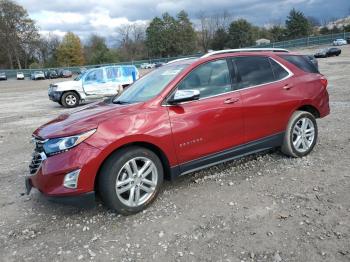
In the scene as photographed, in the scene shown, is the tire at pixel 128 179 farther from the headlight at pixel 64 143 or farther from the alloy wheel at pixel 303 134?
the alloy wheel at pixel 303 134

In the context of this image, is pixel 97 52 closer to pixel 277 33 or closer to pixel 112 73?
pixel 277 33

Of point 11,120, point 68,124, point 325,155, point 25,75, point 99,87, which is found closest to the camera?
point 68,124

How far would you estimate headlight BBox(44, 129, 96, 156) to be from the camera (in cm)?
402

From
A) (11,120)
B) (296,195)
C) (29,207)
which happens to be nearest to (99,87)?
(11,120)

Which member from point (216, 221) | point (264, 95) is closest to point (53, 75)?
point (264, 95)

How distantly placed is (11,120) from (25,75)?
A: 56.8m

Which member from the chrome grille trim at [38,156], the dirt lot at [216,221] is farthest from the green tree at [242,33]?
the chrome grille trim at [38,156]

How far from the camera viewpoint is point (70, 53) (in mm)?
85625

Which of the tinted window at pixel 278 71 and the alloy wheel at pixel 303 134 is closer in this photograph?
the tinted window at pixel 278 71

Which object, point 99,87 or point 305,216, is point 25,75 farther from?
point 305,216

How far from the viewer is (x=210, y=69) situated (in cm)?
494

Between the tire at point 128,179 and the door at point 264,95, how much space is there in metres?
1.49

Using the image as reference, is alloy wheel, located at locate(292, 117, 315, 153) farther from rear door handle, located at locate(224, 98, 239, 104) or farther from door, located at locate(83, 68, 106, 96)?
door, located at locate(83, 68, 106, 96)

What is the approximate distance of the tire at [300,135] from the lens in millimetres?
5629
